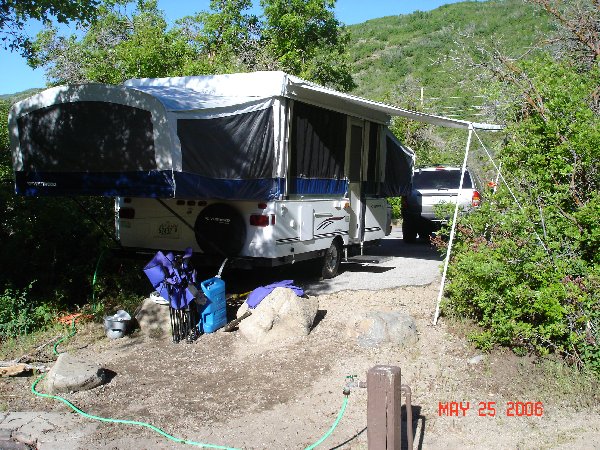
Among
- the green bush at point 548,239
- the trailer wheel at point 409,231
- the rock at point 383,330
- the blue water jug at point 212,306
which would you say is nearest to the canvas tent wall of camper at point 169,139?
the blue water jug at point 212,306

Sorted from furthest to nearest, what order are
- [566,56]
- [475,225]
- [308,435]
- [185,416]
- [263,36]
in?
[263,36] → [566,56] → [475,225] → [185,416] → [308,435]

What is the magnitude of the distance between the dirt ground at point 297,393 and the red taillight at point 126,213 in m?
2.03

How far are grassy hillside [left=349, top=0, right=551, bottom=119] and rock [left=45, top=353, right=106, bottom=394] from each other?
19205 mm

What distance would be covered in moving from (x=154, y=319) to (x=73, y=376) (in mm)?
1711

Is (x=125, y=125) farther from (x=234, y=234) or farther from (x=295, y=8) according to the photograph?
(x=295, y=8)

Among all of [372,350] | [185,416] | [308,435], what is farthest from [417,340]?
[185,416]

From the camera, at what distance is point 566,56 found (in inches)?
306

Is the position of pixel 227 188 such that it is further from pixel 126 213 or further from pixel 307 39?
pixel 307 39

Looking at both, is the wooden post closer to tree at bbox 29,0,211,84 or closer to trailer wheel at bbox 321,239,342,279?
trailer wheel at bbox 321,239,342,279

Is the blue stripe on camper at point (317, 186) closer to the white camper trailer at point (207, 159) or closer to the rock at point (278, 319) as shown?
the white camper trailer at point (207, 159)

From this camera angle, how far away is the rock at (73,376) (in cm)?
539

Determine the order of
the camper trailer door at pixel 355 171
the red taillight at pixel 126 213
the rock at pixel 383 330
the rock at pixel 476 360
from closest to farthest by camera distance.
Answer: the rock at pixel 476 360
the rock at pixel 383 330
the red taillight at pixel 126 213
the camper trailer door at pixel 355 171

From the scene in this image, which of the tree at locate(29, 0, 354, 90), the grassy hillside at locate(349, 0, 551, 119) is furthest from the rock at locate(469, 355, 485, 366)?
the grassy hillside at locate(349, 0, 551, 119)

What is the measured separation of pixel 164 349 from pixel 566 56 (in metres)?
5.95
